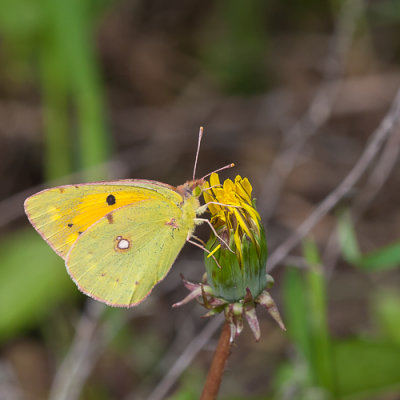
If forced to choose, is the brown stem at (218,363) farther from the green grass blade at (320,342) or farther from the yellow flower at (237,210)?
the green grass blade at (320,342)

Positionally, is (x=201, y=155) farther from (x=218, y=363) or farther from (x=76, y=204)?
(x=218, y=363)

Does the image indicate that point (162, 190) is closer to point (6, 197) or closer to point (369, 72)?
point (6, 197)

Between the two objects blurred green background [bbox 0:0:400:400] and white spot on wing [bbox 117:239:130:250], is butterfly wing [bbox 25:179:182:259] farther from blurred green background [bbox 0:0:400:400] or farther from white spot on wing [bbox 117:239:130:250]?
blurred green background [bbox 0:0:400:400]

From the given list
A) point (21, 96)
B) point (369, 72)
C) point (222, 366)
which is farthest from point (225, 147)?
point (222, 366)

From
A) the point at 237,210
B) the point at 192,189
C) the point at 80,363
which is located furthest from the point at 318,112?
the point at 237,210

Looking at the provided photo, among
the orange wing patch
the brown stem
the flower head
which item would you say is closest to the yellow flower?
the flower head

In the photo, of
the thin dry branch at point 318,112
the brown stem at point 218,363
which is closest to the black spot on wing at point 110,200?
the brown stem at point 218,363

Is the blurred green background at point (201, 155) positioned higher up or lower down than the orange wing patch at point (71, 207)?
lower down
